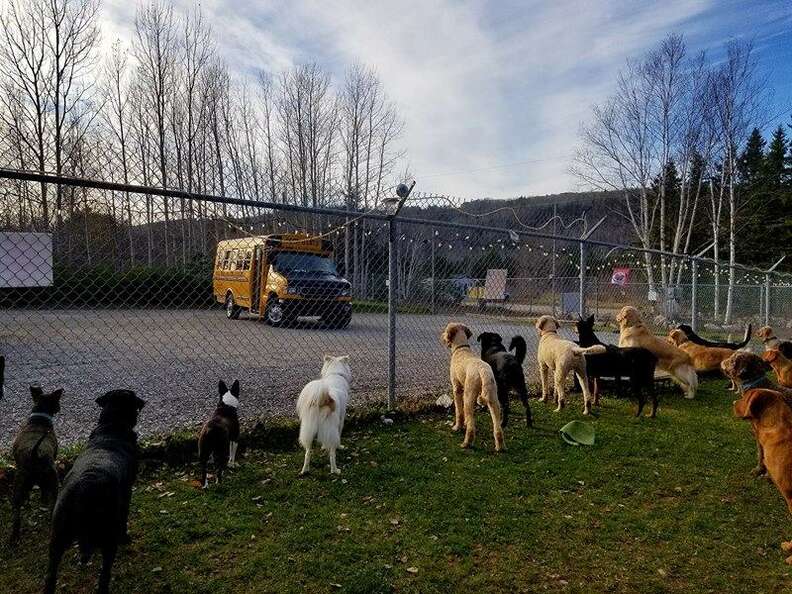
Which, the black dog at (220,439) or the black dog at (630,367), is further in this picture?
the black dog at (630,367)

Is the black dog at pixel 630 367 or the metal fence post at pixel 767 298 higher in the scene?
the metal fence post at pixel 767 298

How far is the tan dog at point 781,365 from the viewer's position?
5680mm

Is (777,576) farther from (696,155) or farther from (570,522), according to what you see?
(696,155)

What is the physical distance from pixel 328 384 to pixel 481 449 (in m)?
1.65

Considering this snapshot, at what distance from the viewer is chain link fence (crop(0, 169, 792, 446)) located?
4.05m

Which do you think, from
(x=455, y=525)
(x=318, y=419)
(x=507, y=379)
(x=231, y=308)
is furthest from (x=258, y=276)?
(x=455, y=525)

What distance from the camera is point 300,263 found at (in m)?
9.53

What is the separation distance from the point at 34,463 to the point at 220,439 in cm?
114

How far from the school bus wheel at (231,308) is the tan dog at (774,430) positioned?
663 cm

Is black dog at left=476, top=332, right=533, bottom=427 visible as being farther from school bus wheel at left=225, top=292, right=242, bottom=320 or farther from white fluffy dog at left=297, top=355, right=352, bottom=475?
school bus wheel at left=225, top=292, right=242, bottom=320

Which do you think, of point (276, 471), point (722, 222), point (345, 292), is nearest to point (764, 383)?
point (276, 471)

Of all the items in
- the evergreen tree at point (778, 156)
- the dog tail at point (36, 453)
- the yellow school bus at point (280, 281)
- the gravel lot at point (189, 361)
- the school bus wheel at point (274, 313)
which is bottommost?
the gravel lot at point (189, 361)

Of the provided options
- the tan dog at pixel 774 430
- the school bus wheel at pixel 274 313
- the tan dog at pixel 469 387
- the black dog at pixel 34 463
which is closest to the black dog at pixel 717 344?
the tan dog at pixel 469 387

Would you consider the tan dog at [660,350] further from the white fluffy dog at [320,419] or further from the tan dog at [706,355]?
the white fluffy dog at [320,419]
